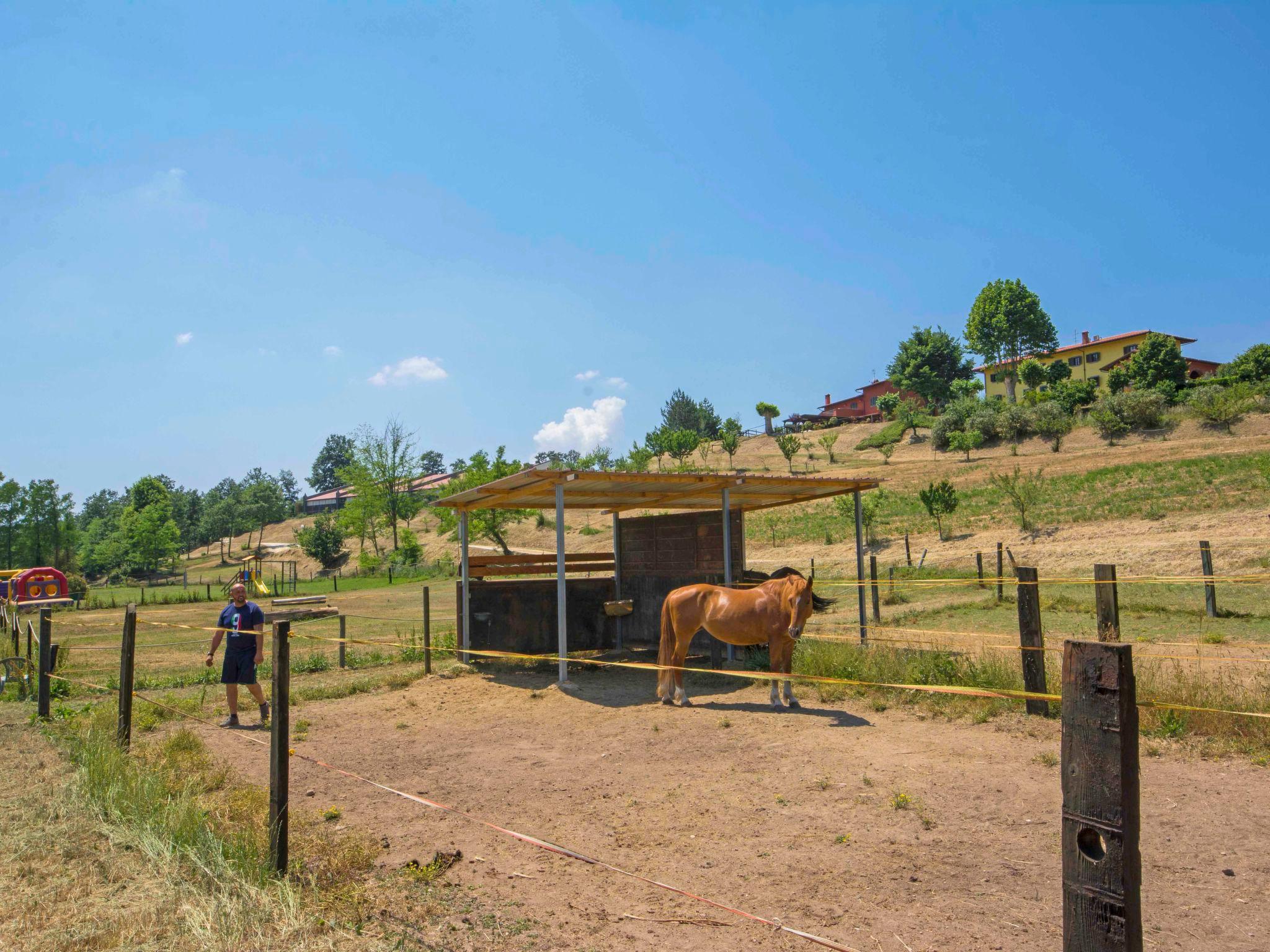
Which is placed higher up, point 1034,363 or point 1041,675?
point 1034,363

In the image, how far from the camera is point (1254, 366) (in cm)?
5441

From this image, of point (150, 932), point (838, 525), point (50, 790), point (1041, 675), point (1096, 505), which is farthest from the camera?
point (838, 525)

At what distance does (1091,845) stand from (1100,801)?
0.13 meters

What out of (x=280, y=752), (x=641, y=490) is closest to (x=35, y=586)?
(x=641, y=490)

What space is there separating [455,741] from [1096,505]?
32872 mm

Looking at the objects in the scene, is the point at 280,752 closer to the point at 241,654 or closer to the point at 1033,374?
the point at 241,654

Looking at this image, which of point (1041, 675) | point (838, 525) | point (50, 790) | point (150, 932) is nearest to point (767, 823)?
point (150, 932)

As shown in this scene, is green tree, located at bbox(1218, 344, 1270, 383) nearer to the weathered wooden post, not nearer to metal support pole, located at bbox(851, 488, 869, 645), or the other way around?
metal support pole, located at bbox(851, 488, 869, 645)

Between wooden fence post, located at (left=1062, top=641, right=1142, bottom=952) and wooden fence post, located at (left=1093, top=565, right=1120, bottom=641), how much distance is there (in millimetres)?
6348

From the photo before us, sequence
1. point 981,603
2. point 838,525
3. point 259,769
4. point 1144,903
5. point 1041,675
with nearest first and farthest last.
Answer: point 1144,903 → point 259,769 → point 1041,675 → point 981,603 → point 838,525

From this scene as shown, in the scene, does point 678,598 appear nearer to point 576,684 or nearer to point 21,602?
point 576,684

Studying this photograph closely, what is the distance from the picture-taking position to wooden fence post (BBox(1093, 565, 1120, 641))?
7.62 m

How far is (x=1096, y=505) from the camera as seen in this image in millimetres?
33094

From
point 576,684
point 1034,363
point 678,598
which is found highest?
point 1034,363
